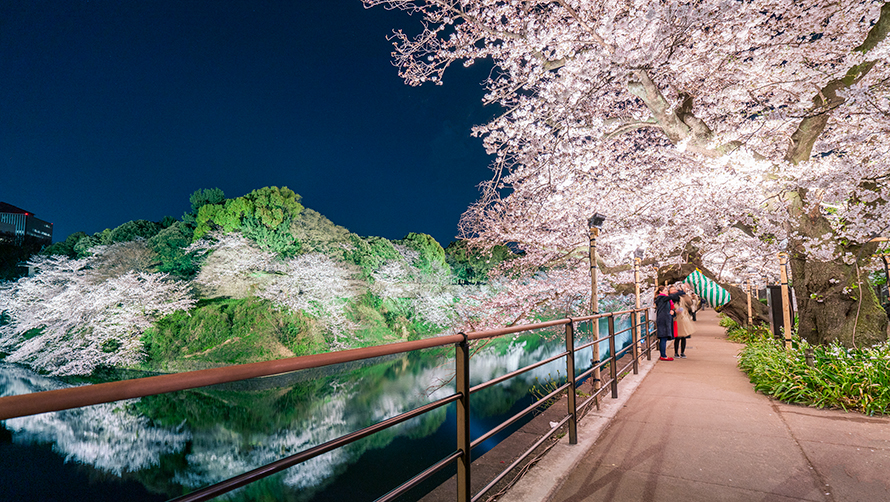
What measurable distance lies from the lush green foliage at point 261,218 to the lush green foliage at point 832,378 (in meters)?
15.8

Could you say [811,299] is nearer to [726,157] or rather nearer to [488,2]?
[726,157]

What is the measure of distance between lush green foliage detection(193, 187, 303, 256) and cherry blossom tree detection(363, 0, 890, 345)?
12.7 meters

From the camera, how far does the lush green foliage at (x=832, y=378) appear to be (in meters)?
3.88

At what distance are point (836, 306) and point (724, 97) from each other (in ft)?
10.8

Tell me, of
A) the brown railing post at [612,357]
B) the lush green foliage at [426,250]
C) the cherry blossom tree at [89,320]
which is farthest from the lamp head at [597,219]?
the lush green foliage at [426,250]

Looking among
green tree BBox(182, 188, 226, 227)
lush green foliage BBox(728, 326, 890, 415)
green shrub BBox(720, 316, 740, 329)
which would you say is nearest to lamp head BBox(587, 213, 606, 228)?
lush green foliage BBox(728, 326, 890, 415)

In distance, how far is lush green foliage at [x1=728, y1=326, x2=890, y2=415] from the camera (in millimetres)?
3877

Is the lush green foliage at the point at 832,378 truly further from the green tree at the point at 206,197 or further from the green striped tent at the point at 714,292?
the green tree at the point at 206,197

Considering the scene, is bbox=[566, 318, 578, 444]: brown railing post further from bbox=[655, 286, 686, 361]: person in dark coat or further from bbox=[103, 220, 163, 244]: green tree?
bbox=[103, 220, 163, 244]: green tree

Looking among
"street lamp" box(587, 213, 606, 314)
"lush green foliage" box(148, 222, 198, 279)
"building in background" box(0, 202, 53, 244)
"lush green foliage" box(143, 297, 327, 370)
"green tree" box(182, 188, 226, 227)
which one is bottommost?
"lush green foliage" box(143, 297, 327, 370)

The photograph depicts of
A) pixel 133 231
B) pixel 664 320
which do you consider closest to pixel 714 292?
pixel 664 320

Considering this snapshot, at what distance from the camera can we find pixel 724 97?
6008 millimetres

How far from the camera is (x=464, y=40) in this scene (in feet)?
16.8

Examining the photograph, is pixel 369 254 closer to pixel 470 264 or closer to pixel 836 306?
pixel 470 264
